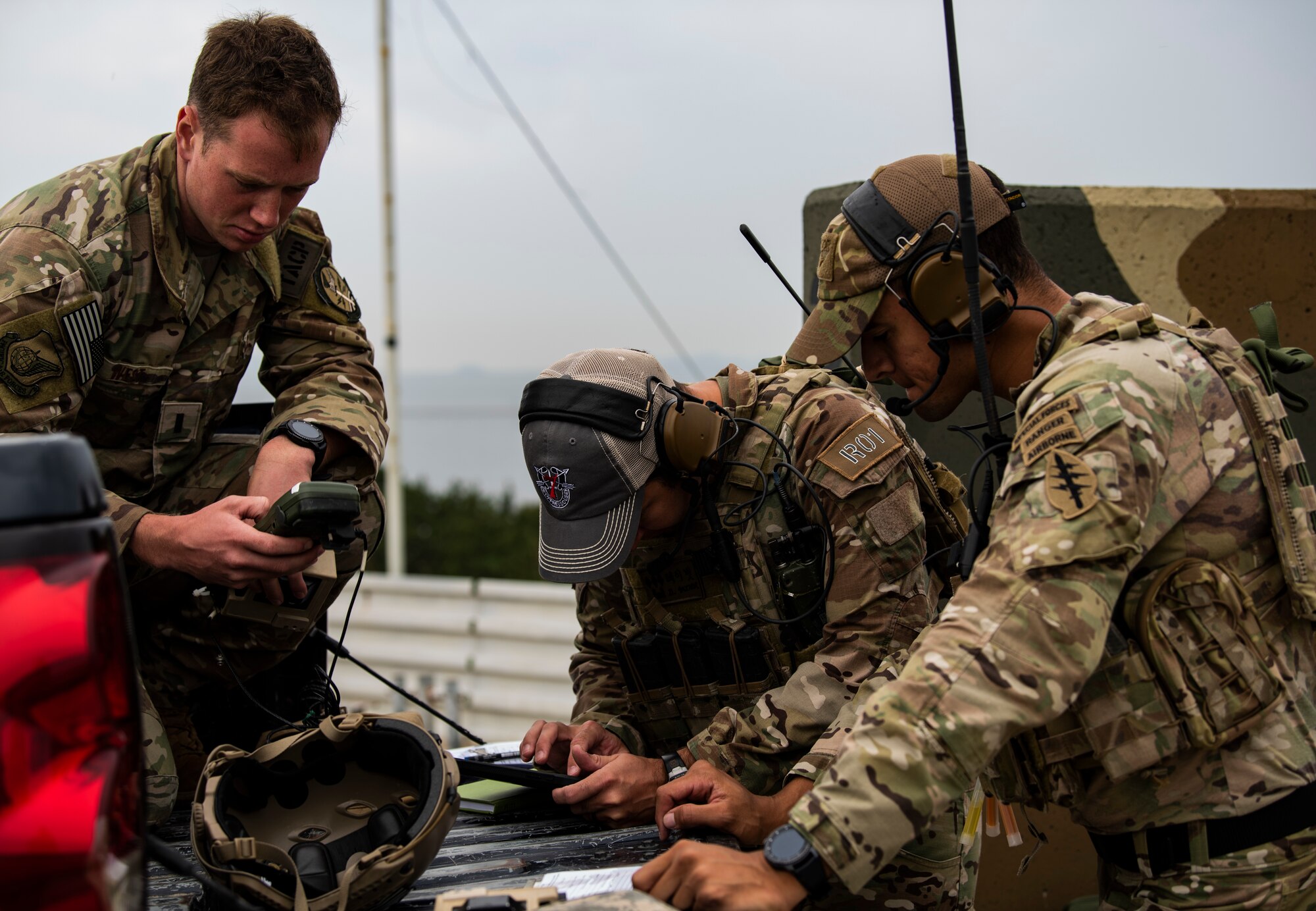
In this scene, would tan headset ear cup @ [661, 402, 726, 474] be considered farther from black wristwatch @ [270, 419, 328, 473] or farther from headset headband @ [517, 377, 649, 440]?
black wristwatch @ [270, 419, 328, 473]

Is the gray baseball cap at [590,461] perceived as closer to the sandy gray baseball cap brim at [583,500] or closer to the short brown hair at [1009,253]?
the sandy gray baseball cap brim at [583,500]

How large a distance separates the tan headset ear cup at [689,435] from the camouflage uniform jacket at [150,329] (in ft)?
2.95

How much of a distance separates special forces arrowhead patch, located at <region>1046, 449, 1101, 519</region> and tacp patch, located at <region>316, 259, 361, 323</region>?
6.89 ft

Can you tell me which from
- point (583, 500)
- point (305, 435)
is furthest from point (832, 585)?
point (305, 435)

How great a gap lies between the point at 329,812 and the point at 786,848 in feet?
3.11

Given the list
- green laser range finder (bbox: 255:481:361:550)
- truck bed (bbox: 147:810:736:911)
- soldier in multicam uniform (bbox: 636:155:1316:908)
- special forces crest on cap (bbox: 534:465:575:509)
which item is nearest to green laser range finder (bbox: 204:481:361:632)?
green laser range finder (bbox: 255:481:361:550)

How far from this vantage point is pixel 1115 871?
216cm

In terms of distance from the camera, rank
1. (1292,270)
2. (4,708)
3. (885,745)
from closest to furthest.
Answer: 1. (4,708)
2. (885,745)
3. (1292,270)

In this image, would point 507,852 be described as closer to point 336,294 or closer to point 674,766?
point 674,766

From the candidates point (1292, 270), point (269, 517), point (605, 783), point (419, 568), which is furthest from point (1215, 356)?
point (419, 568)

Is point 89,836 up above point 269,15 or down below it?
below

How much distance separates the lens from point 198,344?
2.96 meters

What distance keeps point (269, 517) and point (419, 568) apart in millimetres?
8926

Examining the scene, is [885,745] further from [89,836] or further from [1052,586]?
[89,836]
